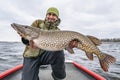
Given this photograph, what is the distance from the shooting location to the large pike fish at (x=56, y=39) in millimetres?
5664

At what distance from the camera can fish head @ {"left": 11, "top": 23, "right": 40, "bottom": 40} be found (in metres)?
5.70

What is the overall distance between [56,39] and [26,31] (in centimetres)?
66

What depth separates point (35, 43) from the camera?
5684mm

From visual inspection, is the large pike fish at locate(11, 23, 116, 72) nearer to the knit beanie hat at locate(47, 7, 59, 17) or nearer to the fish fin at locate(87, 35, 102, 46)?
the fish fin at locate(87, 35, 102, 46)

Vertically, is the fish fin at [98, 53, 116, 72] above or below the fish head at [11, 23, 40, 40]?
below

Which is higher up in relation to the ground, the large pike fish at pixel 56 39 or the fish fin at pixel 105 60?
the large pike fish at pixel 56 39

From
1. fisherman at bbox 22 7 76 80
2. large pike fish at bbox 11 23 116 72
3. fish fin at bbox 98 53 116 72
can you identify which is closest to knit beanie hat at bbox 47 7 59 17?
fisherman at bbox 22 7 76 80

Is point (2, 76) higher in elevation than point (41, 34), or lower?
lower

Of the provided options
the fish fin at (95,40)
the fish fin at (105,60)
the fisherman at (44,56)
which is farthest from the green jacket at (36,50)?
the fish fin at (105,60)

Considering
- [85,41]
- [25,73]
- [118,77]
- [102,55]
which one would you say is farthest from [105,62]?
[118,77]

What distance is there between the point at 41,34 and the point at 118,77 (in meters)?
8.72

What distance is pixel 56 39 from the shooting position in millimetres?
5707

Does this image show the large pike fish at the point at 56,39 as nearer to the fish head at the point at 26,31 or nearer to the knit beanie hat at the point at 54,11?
the fish head at the point at 26,31

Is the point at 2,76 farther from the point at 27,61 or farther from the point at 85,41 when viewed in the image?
the point at 85,41
